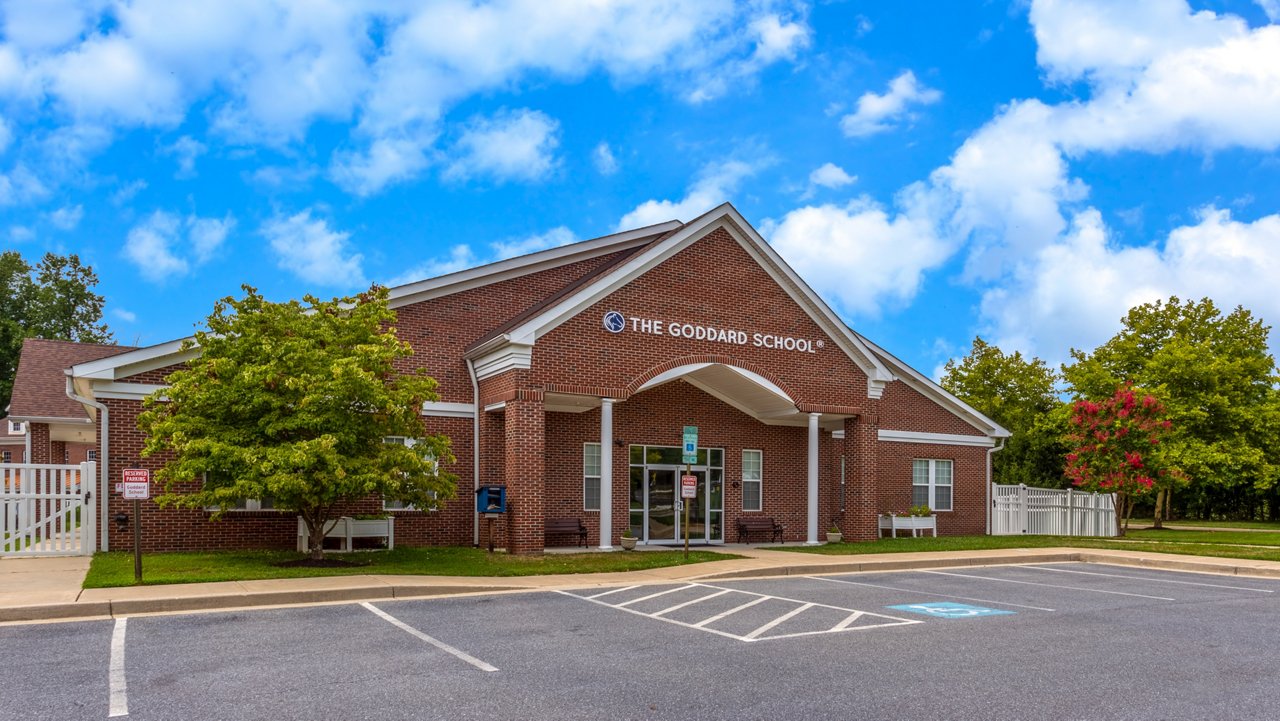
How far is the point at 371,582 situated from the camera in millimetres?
14102

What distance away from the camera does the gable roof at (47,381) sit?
1110 inches

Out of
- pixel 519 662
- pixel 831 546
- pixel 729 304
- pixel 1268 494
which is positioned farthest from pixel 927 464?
pixel 1268 494

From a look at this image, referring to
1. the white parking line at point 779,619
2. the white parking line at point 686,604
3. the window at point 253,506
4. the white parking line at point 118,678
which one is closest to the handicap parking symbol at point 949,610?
the white parking line at point 779,619

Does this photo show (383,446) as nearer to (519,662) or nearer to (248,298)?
(248,298)

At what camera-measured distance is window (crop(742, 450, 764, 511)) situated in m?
24.4

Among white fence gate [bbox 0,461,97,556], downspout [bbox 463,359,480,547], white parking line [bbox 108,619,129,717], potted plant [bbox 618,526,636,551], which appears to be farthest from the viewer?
downspout [bbox 463,359,480,547]

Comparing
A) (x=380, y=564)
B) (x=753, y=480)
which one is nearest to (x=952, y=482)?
(x=753, y=480)

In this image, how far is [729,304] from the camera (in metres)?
22.1

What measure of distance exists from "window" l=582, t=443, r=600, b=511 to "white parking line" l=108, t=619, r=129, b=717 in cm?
1212

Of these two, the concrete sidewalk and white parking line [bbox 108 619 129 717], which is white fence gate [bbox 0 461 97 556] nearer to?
the concrete sidewalk

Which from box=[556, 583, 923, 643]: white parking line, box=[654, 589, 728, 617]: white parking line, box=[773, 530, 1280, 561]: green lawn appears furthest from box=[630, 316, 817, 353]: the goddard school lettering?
box=[654, 589, 728, 617]: white parking line

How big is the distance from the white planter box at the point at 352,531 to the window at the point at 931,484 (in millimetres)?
15570

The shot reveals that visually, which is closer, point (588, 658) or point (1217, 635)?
point (588, 658)

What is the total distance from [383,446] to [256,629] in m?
6.15
